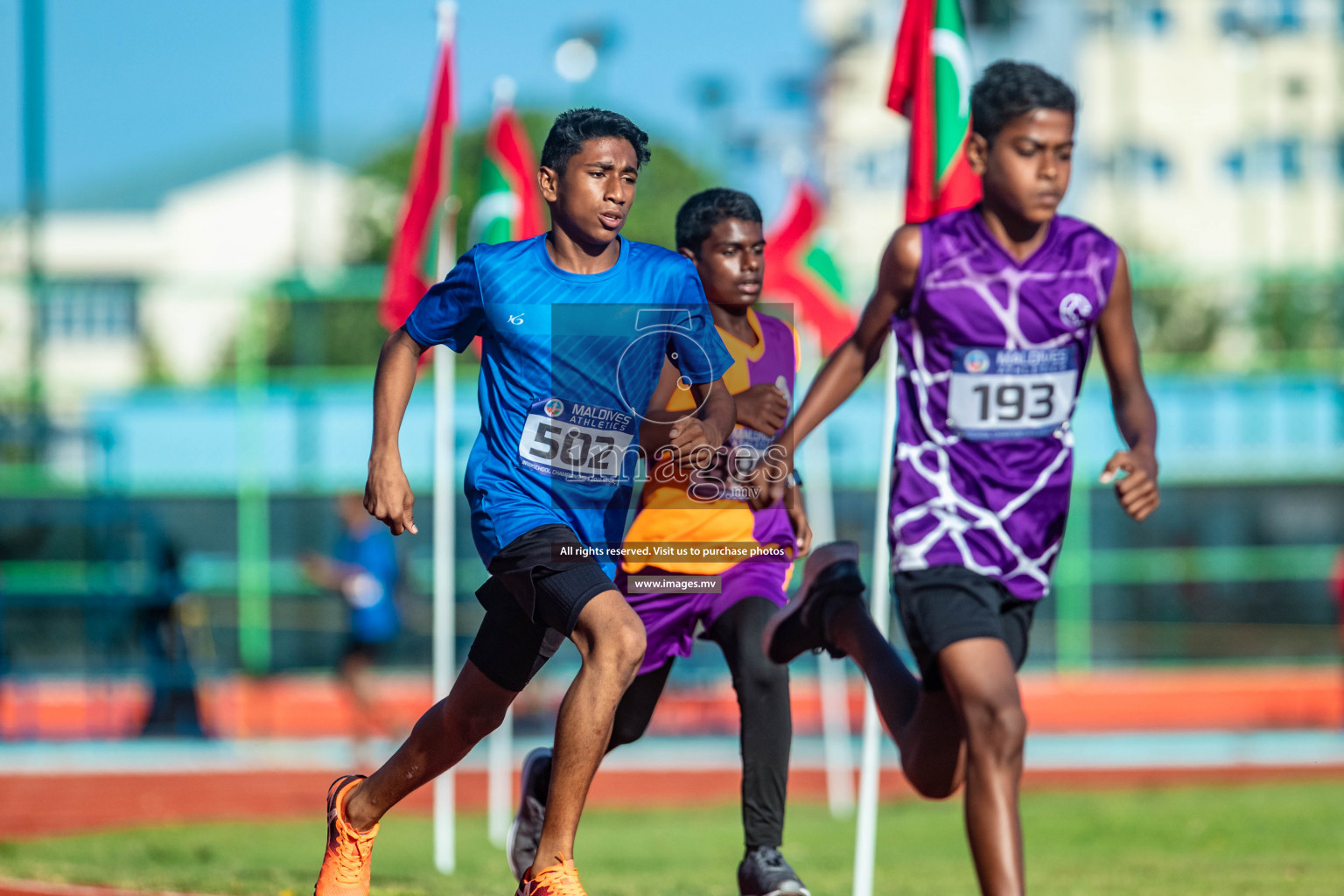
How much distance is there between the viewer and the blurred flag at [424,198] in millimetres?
8586

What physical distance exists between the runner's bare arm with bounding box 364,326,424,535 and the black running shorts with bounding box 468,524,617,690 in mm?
313

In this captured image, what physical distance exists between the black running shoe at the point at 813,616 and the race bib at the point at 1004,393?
2.97ft

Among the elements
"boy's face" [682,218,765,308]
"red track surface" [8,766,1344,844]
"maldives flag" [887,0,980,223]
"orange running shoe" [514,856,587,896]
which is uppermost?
"maldives flag" [887,0,980,223]

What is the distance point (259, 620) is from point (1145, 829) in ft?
33.5

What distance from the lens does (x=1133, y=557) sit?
60.9 ft

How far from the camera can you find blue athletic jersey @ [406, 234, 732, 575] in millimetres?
4516

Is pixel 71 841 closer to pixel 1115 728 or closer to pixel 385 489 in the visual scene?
pixel 385 489

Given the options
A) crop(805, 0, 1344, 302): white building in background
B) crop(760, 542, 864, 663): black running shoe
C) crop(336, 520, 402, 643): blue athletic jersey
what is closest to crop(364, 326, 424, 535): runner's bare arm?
crop(760, 542, 864, 663): black running shoe

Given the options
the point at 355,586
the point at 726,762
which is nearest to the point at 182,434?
the point at 355,586

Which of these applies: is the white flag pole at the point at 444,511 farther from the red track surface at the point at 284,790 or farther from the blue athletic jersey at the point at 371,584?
the blue athletic jersey at the point at 371,584

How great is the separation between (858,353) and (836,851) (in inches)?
237

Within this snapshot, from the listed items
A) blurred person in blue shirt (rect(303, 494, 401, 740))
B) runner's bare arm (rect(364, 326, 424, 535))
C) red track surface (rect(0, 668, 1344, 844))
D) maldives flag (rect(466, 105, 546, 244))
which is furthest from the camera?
blurred person in blue shirt (rect(303, 494, 401, 740))

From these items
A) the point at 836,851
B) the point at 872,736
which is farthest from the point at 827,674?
the point at 872,736

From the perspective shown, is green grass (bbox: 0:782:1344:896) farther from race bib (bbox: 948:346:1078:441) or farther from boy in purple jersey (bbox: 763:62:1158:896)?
race bib (bbox: 948:346:1078:441)
